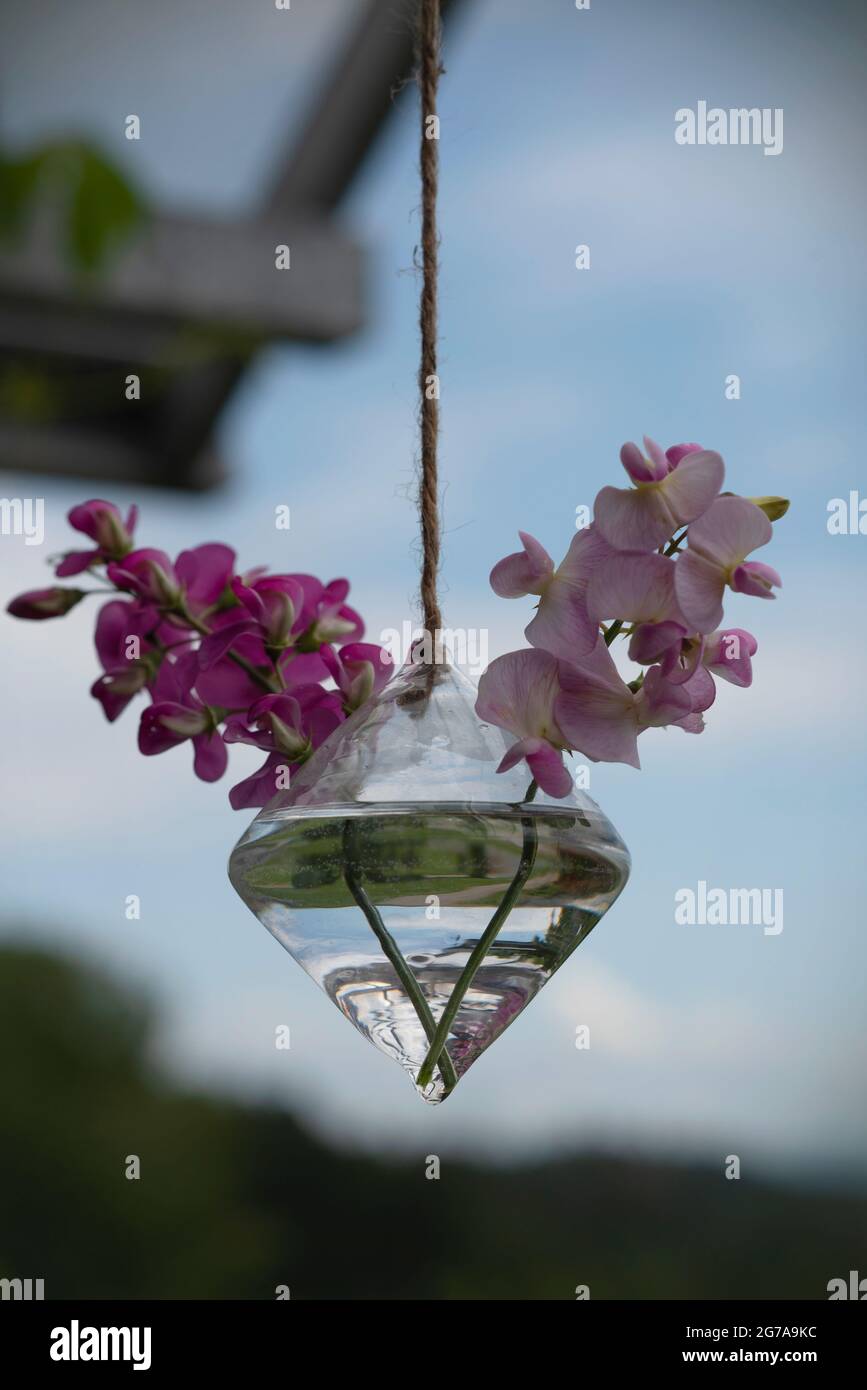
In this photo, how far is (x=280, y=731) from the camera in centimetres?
42

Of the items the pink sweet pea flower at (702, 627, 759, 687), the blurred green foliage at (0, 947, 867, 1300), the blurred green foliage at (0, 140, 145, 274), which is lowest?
the blurred green foliage at (0, 947, 867, 1300)

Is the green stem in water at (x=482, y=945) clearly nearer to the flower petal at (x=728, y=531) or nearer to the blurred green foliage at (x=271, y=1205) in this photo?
the flower petal at (x=728, y=531)

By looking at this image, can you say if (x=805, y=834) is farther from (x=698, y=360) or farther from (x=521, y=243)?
(x=521, y=243)

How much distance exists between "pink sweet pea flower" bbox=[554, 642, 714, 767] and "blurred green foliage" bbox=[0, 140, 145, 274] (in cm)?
58

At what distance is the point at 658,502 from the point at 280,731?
140mm

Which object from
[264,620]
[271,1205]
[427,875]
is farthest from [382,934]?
[271,1205]

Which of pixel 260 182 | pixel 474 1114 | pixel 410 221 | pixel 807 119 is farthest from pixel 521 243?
pixel 474 1114

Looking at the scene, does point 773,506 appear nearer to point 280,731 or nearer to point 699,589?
point 699,589

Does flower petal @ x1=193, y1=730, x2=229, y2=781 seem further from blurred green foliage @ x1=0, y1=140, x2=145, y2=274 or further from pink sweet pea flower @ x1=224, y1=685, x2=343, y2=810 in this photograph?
blurred green foliage @ x1=0, y1=140, x2=145, y2=274

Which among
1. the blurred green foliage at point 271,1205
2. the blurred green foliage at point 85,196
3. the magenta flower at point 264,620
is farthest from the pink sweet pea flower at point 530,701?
the blurred green foliage at point 271,1205

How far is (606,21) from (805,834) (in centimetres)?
134

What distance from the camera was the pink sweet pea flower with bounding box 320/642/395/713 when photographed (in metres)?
0.44

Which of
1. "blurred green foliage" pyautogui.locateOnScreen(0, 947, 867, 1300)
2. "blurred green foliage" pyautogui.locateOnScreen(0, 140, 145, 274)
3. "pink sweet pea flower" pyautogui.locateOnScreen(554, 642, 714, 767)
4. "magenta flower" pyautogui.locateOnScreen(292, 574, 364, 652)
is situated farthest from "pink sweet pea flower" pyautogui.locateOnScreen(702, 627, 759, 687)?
"blurred green foliage" pyautogui.locateOnScreen(0, 947, 867, 1300)

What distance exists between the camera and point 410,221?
18.5 inches
